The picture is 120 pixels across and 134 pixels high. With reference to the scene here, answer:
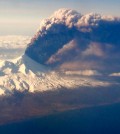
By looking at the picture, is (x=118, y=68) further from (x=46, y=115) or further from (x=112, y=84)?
(x=46, y=115)

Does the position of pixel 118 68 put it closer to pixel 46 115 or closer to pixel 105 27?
pixel 105 27

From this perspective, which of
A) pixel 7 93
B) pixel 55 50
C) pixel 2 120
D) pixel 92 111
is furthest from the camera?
pixel 55 50

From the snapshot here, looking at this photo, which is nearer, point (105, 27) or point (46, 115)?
point (46, 115)

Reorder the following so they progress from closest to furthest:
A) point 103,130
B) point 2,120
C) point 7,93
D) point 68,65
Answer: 1. point 103,130
2. point 2,120
3. point 7,93
4. point 68,65

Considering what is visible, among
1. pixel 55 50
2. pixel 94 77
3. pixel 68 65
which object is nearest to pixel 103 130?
pixel 94 77

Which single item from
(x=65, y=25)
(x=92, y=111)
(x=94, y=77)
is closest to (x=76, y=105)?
(x=92, y=111)

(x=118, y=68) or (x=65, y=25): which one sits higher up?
(x=65, y=25)
